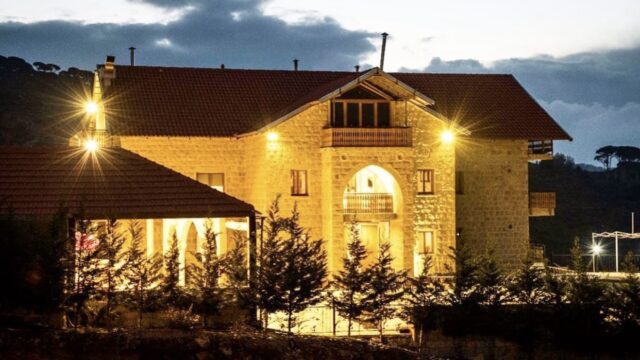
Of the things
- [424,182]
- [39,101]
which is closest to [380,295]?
[424,182]

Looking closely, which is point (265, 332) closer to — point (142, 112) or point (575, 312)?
point (575, 312)

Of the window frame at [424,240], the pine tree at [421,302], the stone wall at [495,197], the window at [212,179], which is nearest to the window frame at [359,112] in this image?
the window frame at [424,240]

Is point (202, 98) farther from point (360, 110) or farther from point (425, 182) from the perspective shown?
point (425, 182)

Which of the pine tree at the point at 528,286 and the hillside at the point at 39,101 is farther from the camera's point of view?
the hillside at the point at 39,101

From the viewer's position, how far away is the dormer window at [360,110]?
3503cm

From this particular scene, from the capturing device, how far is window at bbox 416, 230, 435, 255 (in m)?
37.2

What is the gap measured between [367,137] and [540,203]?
34.6 ft

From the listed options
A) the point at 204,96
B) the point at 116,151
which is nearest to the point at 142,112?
the point at 204,96

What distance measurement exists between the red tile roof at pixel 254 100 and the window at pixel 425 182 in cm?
357

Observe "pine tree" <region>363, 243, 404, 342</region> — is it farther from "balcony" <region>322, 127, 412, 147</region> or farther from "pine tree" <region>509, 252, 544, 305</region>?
"balcony" <region>322, 127, 412, 147</region>

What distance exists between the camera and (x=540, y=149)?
40938mm

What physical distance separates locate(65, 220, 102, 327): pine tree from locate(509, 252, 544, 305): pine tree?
11.6m

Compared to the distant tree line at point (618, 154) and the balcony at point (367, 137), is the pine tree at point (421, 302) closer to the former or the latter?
the balcony at point (367, 137)

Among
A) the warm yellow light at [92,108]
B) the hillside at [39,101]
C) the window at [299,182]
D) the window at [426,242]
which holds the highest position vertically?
the hillside at [39,101]
